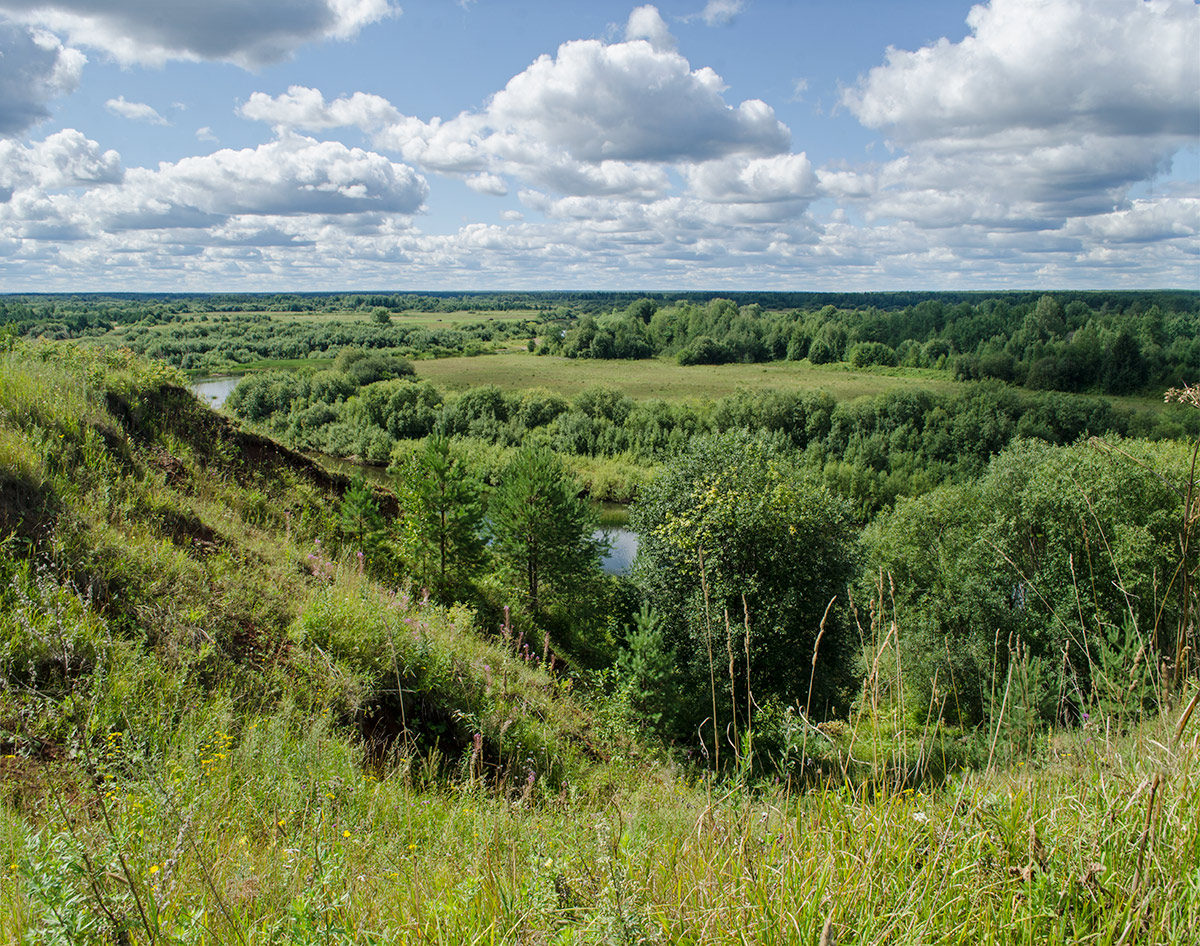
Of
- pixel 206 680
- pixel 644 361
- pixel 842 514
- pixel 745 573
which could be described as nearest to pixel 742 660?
pixel 745 573

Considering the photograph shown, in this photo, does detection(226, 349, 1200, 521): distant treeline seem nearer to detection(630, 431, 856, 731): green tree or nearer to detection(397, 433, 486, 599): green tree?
detection(630, 431, 856, 731): green tree

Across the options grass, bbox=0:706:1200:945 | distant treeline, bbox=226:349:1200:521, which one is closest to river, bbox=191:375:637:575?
distant treeline, bbox=226:349:1200:521

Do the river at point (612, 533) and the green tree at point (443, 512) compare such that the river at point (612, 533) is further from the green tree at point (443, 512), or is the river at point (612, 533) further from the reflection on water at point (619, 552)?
the green tree at point (443, 512)

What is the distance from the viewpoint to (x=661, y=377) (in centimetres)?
10338

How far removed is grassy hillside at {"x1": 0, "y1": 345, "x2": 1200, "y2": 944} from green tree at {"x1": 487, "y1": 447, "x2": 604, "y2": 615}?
43.4 ft

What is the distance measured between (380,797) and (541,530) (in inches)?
710

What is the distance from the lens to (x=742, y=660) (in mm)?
16219

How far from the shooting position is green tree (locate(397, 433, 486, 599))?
62.7 feet

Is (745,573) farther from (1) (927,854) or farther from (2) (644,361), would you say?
(2) (644,361)

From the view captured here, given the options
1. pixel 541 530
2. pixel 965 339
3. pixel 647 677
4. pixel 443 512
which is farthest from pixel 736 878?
pixel 965 339

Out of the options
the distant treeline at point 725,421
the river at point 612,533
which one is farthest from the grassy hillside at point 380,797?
the distant treeline at point 725,421

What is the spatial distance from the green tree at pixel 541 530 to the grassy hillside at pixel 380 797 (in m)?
13.2

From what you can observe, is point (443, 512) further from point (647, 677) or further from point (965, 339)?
point (965, 339)

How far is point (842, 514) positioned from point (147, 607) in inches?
670
